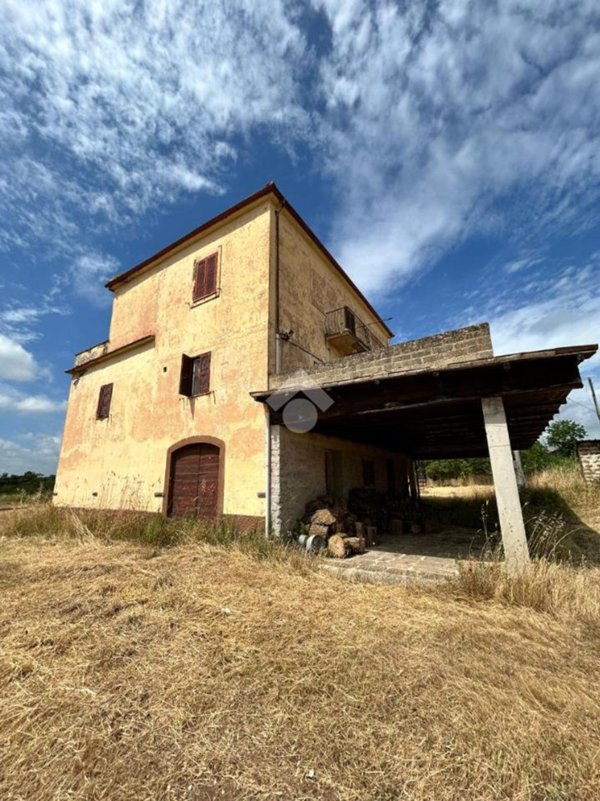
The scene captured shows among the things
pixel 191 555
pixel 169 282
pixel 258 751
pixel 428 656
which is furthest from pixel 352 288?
pixel 258 751

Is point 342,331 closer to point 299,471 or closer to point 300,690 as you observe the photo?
point 299,471

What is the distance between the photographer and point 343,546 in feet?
23.0

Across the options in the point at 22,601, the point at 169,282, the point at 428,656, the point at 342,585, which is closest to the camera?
the point at 428,656

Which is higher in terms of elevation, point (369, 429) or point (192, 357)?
point (192, 357)

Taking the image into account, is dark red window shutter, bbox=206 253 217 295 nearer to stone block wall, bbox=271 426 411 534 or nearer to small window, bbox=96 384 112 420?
stone block wall, bbox=271 426 411 534

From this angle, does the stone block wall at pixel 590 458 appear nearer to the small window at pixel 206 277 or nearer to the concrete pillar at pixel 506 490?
the concrete pillar at pixel 506 490

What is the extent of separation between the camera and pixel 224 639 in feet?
11.6

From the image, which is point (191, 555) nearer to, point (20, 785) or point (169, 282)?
point (20, 785)

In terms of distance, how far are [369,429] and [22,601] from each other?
308 inches

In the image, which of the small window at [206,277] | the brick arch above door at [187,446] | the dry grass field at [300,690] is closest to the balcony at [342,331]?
the small window at [206,277]

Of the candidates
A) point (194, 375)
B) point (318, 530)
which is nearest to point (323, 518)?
point (318, 530)

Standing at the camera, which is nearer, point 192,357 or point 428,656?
point 428,656

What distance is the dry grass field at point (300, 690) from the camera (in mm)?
1990

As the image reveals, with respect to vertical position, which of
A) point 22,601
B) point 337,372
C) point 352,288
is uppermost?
point 352,288
